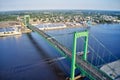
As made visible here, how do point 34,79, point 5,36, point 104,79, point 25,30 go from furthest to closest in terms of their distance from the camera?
point 25,30 < point 5,36 < point 34,79 < point 104,79

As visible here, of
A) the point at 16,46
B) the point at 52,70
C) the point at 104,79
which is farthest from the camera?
the point at 16,46

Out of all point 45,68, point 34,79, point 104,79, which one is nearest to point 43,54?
point 45,68

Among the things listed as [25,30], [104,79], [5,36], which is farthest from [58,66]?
[25,30]

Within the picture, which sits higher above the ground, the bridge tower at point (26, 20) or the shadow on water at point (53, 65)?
the bridge tower at point (26, 20)

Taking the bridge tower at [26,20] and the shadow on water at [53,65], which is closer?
the shadow on water at [53,65]

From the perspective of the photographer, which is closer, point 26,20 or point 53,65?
point 53,65

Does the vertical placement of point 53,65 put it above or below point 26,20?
below

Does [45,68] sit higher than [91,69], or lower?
lower

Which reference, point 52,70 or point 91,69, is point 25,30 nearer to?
point 52,70

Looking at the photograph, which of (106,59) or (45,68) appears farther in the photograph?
(106,59)

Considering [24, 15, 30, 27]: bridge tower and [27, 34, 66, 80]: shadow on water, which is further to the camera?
[24, 15, 30, 27]: bridge tower

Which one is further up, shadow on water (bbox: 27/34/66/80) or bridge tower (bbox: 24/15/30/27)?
bridge tower (bbox: 24/15/30/27)
